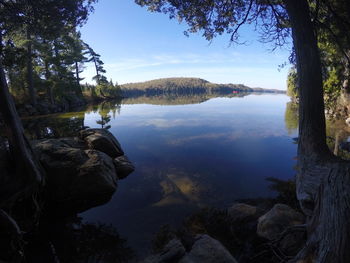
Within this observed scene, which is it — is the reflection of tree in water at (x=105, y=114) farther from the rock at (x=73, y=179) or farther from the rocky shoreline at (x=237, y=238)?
the rocky shoreline at (x=237, y=238)

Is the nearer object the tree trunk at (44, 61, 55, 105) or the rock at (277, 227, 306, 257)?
the rock at (277, 227, 306, 257)

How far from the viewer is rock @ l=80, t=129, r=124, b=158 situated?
32.7ft

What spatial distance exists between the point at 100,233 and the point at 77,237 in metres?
0.62

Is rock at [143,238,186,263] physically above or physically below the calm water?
above

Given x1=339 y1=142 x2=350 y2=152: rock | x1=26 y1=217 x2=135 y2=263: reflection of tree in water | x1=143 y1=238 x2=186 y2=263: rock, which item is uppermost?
x1=339 y1=142 x2=350 y2=152: rock

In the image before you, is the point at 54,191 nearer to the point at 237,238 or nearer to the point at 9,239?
the point at 9,239

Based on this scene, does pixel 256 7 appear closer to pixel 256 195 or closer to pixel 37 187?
pixel 256 195

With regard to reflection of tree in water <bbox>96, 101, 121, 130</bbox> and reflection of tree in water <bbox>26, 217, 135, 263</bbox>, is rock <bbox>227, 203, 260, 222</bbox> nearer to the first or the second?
reflection of tree in water <bbox>26, 217, 135, 263</bbox>

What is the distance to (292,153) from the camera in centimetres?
1190

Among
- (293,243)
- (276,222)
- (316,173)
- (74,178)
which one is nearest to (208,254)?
(293,243)

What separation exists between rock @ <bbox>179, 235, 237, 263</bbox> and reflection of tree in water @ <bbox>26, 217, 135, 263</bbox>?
Answer: 1.88m

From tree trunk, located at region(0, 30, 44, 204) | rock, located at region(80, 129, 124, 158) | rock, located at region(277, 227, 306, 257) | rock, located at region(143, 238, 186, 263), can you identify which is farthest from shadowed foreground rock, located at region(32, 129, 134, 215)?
rock, located at region(277, 227, 306, 257)

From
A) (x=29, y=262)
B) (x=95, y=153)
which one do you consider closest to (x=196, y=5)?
(x=95, y=153)

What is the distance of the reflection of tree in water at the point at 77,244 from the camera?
15.0ft
